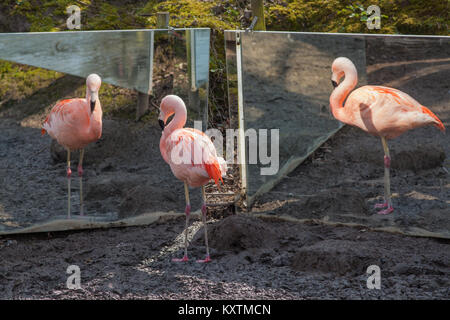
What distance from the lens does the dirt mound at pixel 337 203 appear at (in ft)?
18.0

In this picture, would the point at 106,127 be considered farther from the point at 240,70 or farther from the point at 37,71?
the point at 240,70

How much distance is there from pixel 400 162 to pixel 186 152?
6.31ft

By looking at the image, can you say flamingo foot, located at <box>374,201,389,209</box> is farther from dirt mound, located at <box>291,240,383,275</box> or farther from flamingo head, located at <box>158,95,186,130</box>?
flamingo head, located at <box>158,95,186,130</box>

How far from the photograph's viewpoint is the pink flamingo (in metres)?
4.89

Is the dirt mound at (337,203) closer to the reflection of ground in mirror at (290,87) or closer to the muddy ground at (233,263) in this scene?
the muddy ground at (233,263)

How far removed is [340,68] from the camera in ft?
17.6

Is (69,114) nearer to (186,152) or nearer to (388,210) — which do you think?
(186,152)

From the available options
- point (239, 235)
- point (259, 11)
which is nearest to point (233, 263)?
point (239, 235)

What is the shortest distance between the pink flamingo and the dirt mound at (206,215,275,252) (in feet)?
0.82

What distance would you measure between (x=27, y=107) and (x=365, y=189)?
10.5ft

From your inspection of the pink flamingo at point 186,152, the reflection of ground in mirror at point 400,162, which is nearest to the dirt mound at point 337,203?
the reflection of ground in mirror at point 400,162

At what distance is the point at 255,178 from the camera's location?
230 inches

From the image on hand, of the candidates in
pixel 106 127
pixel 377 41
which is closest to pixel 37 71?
pixel 106 127

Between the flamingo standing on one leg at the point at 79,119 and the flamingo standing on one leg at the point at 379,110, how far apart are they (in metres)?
2.14
